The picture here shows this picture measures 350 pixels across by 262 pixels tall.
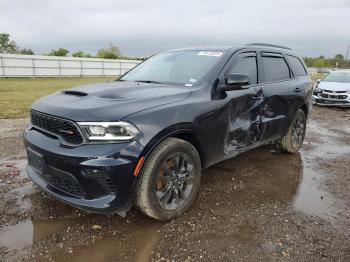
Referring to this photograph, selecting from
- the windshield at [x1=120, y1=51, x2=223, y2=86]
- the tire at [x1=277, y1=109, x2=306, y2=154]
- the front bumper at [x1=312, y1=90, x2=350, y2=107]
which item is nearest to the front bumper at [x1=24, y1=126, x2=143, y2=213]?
the windshield at [x1=120, y1=51, x2=223, y2=86]

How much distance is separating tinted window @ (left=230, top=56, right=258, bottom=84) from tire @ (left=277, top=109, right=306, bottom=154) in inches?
61.4

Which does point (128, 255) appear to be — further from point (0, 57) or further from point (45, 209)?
point (0, 57)

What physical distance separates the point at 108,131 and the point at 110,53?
64574 millimetres

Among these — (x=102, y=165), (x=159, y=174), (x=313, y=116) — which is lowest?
(x=313, y=116)

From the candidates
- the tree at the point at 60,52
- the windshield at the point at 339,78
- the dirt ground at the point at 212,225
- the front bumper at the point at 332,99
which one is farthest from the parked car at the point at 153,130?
the tree at the point at 60,52

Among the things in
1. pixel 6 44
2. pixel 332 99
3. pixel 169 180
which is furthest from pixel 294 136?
pixel 6 44

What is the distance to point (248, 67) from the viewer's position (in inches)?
186

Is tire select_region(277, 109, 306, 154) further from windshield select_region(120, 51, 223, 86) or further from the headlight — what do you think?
the headlight

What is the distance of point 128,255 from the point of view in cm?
303

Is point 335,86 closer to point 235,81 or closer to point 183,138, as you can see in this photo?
point 235,81

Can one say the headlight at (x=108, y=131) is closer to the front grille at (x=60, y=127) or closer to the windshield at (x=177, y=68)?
the front grille at (x=60, y=127)

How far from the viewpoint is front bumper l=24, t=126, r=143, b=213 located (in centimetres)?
299

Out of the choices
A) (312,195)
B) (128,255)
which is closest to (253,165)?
(312,195)

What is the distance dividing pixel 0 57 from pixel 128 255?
3053 cm
